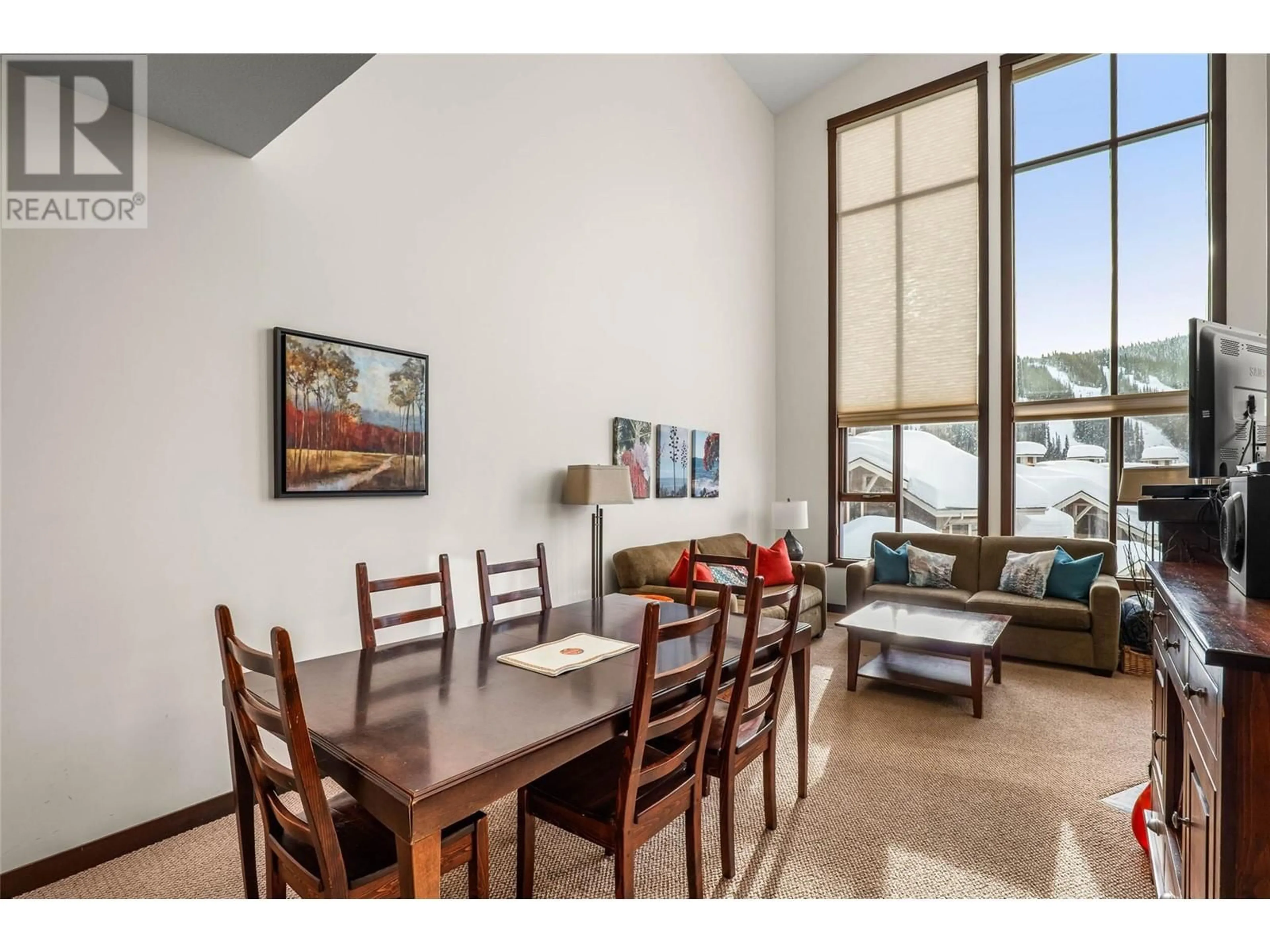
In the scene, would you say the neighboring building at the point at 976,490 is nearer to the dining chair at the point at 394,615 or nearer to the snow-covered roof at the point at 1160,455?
the snow-covered roof at the point at 1160,455

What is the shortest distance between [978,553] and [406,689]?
15.5ft

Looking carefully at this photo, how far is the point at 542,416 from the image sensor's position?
3781 millimetres

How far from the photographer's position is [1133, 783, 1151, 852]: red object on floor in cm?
201

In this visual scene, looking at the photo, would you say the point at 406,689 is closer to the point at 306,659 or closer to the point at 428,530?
the point at 306,659

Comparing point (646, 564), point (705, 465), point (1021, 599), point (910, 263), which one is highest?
point (910, 263)

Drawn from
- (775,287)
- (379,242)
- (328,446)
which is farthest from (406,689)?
(775,287)

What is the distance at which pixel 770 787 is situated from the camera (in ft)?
7.32

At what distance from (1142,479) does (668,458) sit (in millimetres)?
3076

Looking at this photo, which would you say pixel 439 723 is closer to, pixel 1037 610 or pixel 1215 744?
pixel 1215 744

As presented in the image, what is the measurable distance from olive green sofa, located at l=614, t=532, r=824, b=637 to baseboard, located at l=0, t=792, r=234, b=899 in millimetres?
2163

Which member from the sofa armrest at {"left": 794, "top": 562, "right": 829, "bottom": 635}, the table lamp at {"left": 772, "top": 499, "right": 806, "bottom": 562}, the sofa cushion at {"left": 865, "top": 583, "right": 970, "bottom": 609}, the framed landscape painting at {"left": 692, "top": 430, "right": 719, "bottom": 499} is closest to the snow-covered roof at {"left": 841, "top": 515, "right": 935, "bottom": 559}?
the table lamp at {"left": 772, "top": 499, "right": 806, "bottom": 562}

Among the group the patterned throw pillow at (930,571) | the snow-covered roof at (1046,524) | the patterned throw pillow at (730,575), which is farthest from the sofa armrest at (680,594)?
the snow-covered roof at (1046,524)

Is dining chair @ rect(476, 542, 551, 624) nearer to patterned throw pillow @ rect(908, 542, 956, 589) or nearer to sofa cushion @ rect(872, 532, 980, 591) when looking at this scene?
patterned throw pillow @ rect(908, 542, 956, 589)

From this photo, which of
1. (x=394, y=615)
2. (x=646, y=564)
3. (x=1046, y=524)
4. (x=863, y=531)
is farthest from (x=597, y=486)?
(x=1046, y=524)
